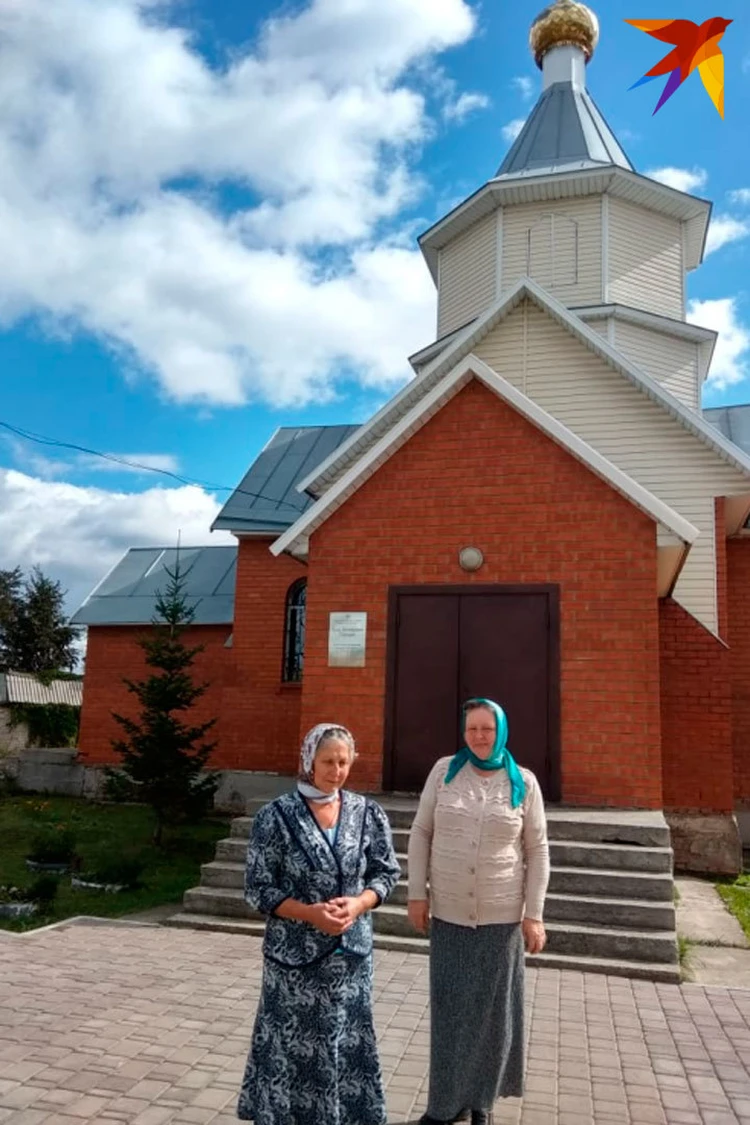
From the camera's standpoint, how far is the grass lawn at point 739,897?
733cm

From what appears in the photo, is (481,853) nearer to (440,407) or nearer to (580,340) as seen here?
(440,407)

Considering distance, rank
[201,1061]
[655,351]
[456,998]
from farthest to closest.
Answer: [655,351] → [201,1061] → [456,998]

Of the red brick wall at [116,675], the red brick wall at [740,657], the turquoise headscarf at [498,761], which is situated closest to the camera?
the turquoise headscarf at [498,761]

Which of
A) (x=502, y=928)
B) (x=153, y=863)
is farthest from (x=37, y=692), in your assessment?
(x=502, y=928)

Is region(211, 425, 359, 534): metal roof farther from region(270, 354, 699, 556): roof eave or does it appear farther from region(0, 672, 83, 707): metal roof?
region(0, 672, 83, 707): metal roof

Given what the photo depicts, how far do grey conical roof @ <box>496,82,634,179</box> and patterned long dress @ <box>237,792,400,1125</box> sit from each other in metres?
14.3

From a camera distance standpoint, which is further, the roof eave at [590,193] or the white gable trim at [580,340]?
the roof eave at [590,193]

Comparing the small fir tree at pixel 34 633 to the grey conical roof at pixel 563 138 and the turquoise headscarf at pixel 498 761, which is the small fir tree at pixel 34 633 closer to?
the grey conical roof at pixel 563 138

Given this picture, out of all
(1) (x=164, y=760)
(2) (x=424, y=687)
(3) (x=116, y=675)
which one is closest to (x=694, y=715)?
(2) (x=424, y=687)

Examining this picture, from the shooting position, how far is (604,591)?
8.12 m

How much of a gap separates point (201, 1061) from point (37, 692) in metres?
16.9

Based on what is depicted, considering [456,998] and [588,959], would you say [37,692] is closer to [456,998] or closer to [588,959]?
[588,959]

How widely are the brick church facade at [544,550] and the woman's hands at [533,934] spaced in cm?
461

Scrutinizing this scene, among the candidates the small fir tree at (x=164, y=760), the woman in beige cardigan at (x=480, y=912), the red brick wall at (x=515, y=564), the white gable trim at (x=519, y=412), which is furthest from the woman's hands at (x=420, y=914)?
the small fir tree at (x=164, y=760)
